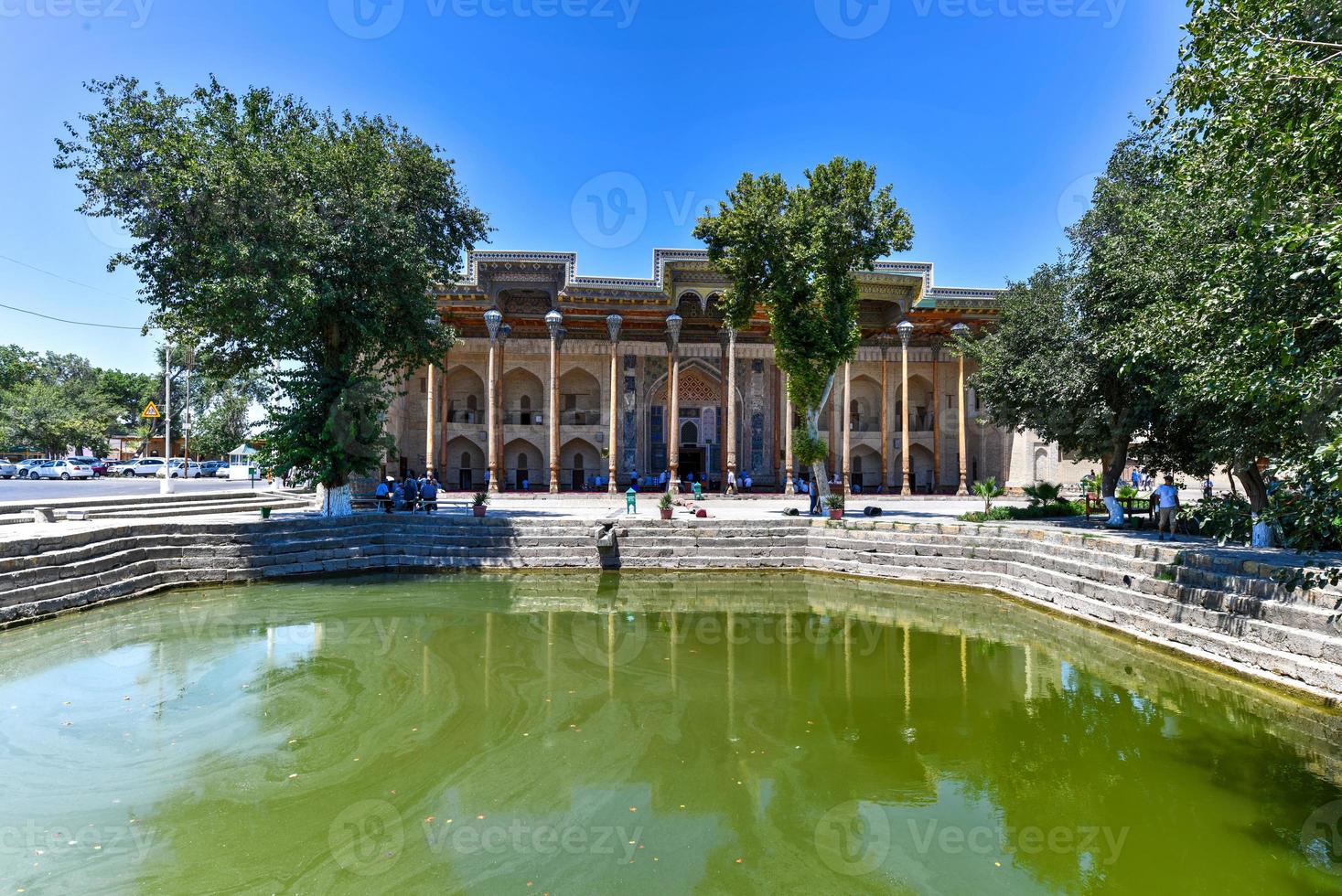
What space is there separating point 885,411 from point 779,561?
16474mm

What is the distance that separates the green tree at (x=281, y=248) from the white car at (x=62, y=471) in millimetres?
24621

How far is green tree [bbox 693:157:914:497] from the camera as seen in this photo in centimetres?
1675

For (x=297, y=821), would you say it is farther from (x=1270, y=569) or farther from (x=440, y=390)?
(x=440, y=390)

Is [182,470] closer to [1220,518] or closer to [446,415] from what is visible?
[446,415]

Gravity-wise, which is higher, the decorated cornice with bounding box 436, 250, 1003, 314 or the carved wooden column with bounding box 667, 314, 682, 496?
the decorated cornice with bounding box 436, 250, 1003, 314

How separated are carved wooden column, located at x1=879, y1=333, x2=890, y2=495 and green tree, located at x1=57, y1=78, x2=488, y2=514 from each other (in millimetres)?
19614

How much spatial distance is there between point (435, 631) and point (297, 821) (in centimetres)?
463

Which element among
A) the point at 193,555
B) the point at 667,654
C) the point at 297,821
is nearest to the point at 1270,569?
the point at 667,654

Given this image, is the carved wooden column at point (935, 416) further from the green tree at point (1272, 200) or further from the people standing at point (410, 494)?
the people standing at point (410, 494)

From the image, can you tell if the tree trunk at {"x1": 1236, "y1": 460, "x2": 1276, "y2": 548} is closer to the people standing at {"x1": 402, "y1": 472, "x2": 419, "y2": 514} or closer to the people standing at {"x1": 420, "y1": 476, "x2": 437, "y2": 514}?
the people standing at {"x1": 420, "y1": 476, "x2": 437, "y2": 514}

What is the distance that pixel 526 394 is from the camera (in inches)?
1211

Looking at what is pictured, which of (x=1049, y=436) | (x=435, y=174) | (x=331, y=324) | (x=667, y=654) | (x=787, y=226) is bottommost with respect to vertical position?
(x=667, y=654)

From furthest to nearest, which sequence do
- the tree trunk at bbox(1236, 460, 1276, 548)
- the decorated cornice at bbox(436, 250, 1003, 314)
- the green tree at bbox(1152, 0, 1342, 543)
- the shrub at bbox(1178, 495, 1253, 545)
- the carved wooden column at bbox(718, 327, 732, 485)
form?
the carved wooden column at bbox(718, 327, 732, 485) < the decorated cornice at bbox(436, 250, 1003, 314) < the shrub at bbox(1178, 495, 1253, 545) < the tree trunk at bbox(1236, 460, 1276, 548) < the green tree at bbox(1152, 0, 1342, 543)

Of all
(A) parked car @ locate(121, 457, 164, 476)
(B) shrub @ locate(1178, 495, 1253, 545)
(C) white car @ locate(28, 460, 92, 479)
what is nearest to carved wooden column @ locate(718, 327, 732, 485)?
(B) shrub @ locate(1178, 495, 1253, 545)
